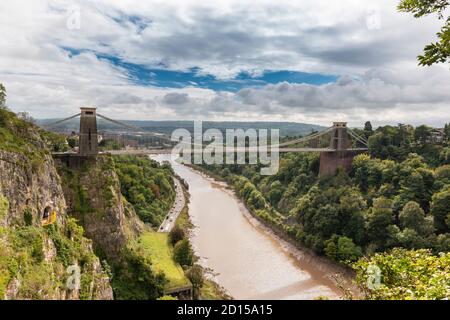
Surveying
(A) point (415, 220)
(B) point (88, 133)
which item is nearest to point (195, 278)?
(B) point (88, 133)

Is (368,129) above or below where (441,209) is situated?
above

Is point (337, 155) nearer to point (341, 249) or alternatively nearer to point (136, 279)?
point (341, 249)

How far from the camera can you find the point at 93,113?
1456cm

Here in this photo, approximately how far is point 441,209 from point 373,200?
11.0ft

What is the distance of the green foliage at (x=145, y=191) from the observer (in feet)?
67.8

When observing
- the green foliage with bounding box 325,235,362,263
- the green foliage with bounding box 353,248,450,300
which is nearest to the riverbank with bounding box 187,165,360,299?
the green foliage with bounding box 325,235,362,263

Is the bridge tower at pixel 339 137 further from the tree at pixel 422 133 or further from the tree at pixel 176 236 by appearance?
the tree at pixel 176 236

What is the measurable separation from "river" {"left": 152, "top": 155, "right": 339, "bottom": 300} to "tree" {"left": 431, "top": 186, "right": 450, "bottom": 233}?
5.38m

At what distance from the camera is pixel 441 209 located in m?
14.9

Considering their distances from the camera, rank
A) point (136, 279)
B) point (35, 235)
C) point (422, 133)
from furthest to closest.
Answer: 1. point (422, 133)
2. point (136, 279)
3. point (35, 235)

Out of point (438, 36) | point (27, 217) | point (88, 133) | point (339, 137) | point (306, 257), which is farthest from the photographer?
point (339, 137)
